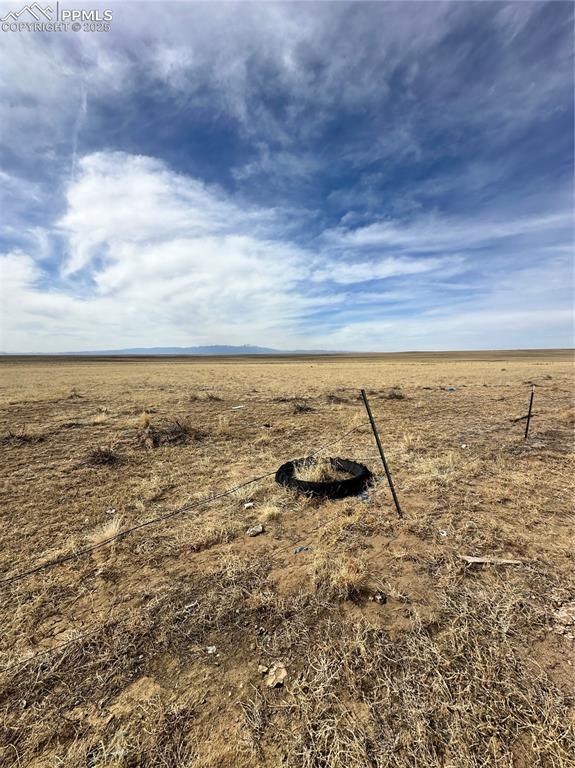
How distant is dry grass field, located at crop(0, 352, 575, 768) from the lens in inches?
89.8

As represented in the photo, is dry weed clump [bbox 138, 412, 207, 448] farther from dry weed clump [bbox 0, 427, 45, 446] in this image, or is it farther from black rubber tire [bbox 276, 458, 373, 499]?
black rubber tire [bbox 276, 458, 373, 499]

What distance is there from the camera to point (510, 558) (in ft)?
13.7

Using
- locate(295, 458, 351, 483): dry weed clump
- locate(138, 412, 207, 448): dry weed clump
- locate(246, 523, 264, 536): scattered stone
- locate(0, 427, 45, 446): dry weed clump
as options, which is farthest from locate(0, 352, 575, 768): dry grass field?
locate(0, 427, 45, 446): dry weed clump

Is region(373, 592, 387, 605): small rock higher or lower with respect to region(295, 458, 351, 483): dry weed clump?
lower

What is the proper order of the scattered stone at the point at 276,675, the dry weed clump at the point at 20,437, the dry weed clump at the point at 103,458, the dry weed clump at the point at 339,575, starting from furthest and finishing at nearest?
the dry weed clump at the point at 20,437
the dry weed clump at the point at 103,458
the dry weed clump at the point at 339,575
the scattered stone at the point at 276,675

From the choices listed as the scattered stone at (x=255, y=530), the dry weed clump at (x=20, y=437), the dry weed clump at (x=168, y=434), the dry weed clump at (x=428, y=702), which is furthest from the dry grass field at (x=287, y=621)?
the dry weed clump at (x=20, y=437)

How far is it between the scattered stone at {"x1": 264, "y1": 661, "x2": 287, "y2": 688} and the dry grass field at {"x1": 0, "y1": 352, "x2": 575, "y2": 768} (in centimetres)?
2

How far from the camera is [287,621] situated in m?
3.25

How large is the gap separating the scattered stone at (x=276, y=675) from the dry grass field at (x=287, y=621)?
2 centimetres

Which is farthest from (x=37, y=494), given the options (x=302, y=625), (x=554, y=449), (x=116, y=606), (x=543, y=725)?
(x=554, y=449)

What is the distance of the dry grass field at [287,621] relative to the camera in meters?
2.28

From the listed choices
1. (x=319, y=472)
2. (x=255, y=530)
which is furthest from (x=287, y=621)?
(x=319, y=472)

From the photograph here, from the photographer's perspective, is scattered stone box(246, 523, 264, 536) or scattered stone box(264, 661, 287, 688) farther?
scattered stone box(246, 523, 264, 536)

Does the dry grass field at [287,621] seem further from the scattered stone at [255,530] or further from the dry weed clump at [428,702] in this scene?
the scattered stone at [255,530]
